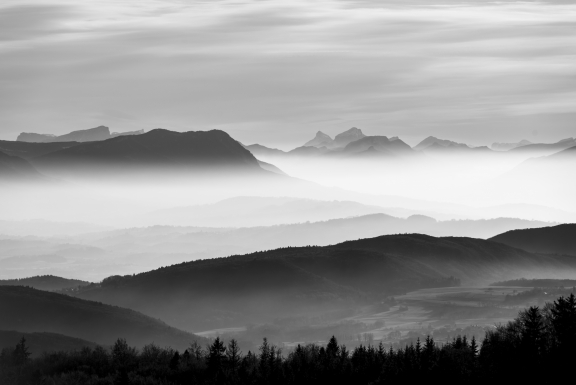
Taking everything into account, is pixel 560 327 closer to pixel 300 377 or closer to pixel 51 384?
pixel 300 377

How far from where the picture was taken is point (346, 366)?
154250mm

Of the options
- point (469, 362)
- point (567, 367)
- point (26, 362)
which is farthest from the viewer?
point (26, 362)

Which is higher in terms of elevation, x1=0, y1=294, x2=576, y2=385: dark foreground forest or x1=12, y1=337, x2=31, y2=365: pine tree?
x1=12, y1=337, x2=31, y2=365: pine tree

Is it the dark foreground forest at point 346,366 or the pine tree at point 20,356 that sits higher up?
the pine tree at point 20,356

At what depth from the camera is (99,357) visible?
6580 inches

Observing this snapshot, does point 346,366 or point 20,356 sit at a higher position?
point 20,356

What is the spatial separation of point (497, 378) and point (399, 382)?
47.9 ft

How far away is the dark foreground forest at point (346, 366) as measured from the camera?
13912 cm

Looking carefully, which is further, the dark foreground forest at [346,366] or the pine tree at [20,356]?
the pine tree at [20,356]

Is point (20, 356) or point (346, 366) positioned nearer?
point (346, 366)

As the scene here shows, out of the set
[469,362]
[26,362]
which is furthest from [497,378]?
[26,362]

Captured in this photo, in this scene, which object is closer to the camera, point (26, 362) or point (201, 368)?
point (201, 368)

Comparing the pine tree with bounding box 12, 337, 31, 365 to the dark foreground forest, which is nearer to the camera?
the dark foreground forest

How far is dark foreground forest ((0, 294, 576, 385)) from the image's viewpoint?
139m
